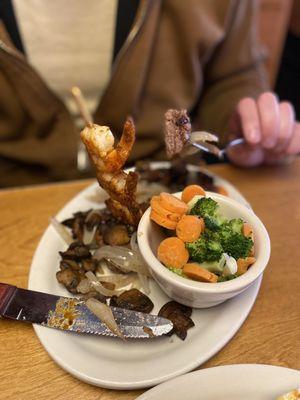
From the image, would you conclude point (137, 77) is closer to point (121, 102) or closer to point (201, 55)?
point (121, 102)

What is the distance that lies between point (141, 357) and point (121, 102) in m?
0.92

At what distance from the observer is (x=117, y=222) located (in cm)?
92

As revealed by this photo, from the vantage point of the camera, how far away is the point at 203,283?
2.21 ft

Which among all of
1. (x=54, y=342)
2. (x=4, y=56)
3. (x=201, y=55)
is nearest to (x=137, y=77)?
(x=201, y=55)

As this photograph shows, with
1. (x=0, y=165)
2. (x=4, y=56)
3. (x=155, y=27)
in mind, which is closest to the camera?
(x=4, y=56)

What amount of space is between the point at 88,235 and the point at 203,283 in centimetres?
37

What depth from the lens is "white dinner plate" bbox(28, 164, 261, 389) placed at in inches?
26.3

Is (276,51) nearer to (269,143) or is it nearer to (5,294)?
(269,143)

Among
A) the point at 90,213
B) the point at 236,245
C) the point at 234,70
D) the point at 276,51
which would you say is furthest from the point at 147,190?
the point at 276,51

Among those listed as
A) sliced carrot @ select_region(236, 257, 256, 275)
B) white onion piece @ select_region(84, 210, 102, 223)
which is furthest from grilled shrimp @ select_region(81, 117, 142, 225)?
sliced carrot @ select_region(236, 257, 256, 275)

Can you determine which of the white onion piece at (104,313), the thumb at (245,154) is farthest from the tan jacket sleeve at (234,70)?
the white onion piece at (104,313)

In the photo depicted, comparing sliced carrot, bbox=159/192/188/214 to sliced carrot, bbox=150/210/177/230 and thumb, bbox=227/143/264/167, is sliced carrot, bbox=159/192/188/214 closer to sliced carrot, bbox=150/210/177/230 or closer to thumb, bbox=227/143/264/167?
sliced carrot, bbox=150/210/177/230

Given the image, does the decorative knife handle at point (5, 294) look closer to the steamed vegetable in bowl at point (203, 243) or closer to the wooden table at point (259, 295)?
the wooden table at point (259, 295)

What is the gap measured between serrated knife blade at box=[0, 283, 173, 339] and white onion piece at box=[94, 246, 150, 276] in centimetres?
11
